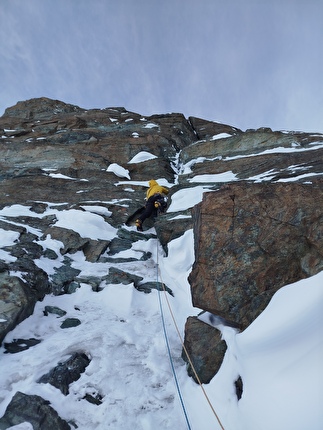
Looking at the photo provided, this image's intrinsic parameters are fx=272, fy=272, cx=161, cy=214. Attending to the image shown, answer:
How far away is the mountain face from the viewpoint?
423 cm

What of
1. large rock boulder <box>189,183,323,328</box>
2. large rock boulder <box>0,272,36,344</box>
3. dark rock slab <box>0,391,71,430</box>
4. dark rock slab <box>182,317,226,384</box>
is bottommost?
dark rock slab <box>0,391,71,430</box>

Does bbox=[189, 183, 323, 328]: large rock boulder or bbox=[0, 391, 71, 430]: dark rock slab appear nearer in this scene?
bbox=[0, 391, 71, 430]: dark rock slab

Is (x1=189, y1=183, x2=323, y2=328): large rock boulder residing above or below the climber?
below

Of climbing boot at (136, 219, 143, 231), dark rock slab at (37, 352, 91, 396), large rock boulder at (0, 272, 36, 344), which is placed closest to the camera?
dark rock slab at (37, 352, 91, 396)

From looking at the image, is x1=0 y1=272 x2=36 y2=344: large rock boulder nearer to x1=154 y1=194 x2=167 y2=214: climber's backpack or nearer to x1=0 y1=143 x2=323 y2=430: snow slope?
x1=0 y1=143 x2=323 y2=430: snow slope

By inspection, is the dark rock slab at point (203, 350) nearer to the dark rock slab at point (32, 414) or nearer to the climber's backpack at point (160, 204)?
the dark rock slab at point (32, 414)

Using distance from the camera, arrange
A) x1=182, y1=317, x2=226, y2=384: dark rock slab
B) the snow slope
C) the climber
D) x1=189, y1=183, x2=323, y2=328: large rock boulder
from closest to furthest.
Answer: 1. the snow slope
2. x1=182, y1=317, x2=226, y2=384: dark rock slab
3. x1=189, y1=183, x2=323, y2=328: large rock boulder
4. the climber

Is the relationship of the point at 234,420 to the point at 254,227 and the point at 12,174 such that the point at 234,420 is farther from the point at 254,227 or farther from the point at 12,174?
the point at 12,174

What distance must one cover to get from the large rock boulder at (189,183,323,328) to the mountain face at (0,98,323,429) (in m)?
0.02

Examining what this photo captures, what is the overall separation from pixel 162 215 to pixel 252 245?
230 inches

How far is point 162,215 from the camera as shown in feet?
33.5

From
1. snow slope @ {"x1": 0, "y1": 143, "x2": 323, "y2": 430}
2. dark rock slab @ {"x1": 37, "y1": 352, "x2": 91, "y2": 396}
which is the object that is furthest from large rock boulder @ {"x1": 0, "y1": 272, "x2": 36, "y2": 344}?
dark rock slab @ {"x1": 37, "y1": 352, "x2": 91, "y2": 396}

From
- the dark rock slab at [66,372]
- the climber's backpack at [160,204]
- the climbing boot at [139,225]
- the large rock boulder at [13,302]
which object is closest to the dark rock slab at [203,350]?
the dark rock slab at [66,372]

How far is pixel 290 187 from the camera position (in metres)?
4.81
